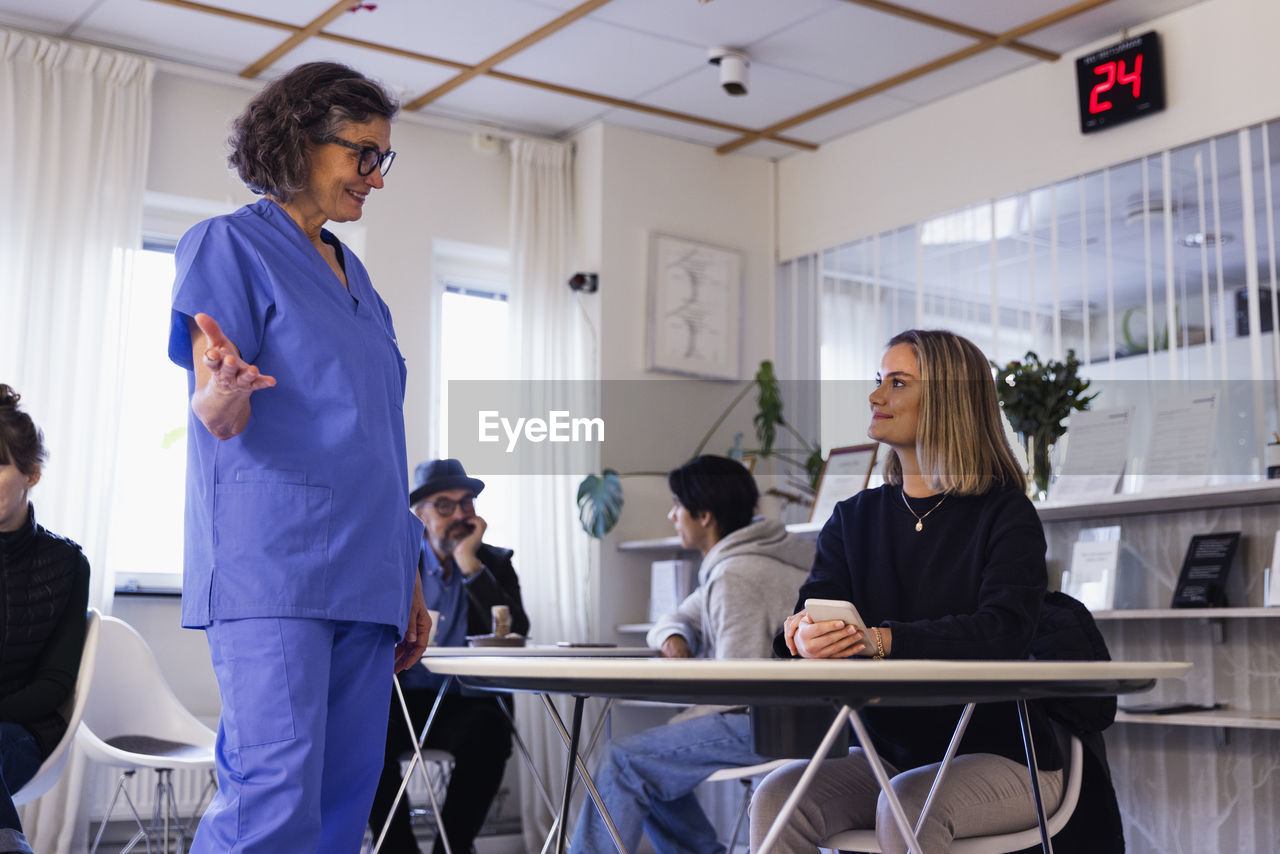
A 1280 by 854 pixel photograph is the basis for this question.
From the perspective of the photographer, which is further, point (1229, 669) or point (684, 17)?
point (684, 17)

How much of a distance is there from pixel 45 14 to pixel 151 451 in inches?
60.0

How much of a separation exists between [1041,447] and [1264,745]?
40.3 inches

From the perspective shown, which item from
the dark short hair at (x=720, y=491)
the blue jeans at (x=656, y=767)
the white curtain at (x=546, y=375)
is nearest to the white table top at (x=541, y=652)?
the blue jeans at (x=656, y=767)

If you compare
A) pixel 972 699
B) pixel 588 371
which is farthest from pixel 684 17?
pixel 972 699

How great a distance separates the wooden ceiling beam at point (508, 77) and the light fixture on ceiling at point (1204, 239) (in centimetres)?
188

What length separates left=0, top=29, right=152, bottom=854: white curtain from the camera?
4.27 meters

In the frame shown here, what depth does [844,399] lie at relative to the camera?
5.43 m

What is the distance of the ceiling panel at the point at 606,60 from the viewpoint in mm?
4602

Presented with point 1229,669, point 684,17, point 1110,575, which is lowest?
point 1229,669

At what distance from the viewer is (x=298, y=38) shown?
4.57m

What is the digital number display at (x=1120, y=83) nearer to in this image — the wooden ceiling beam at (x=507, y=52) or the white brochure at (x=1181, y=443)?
the white brochure at (x=1181, y=443)

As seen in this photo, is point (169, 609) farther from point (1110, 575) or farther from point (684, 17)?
point (1110, 575)

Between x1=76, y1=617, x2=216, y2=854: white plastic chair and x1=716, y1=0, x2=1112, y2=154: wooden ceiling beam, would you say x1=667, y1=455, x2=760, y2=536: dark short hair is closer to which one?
x1=76, y1=617, x2=216, y2=854: white plastic chair

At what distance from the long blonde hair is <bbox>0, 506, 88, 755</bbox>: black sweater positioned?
185cm
